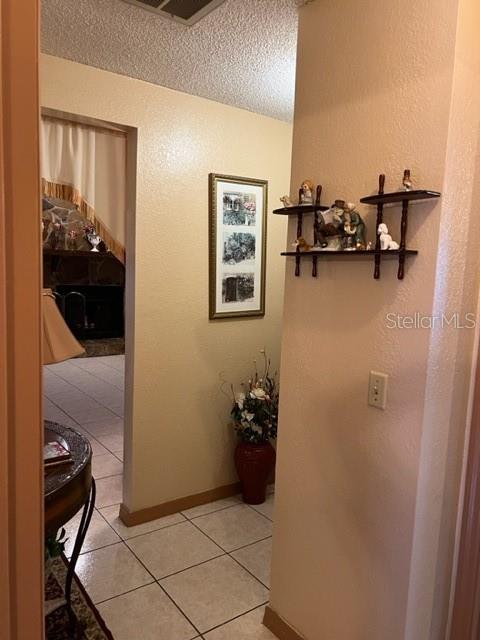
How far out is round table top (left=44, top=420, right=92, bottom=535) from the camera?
4.66 feet

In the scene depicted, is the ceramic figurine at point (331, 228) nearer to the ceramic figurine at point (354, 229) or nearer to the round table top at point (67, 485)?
the ceramic figurine at point (354, 229)

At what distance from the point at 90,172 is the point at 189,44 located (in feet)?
2.88

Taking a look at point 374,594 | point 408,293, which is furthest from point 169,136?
point 374,594

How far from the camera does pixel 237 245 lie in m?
2.90

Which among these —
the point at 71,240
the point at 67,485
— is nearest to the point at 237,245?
the point at 67,485

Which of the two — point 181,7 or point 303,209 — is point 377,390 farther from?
point 181,7

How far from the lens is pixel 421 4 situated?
1.37m

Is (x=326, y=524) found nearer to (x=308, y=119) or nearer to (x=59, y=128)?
(x=308, y=119)

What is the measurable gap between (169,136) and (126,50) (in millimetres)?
522

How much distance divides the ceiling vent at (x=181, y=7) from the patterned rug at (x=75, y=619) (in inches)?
94.3

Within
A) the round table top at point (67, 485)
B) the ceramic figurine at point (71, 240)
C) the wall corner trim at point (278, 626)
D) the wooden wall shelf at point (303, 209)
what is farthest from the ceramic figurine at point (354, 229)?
the ceramic figurine at point (71, 240)

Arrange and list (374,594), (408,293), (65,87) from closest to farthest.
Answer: (408,293), (374,594), (65,87)

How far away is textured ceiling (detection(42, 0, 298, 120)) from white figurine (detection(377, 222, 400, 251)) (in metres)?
0.94

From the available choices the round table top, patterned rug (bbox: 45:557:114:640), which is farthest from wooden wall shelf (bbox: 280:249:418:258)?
patterned rug (bbox: 45:557:114:640)
